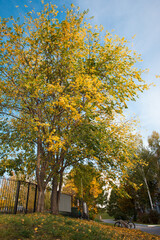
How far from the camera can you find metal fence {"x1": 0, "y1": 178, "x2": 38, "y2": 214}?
409 inches

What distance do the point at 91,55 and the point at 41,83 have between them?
Answer: 13.6 ft

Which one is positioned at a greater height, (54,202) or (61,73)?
(61,73)

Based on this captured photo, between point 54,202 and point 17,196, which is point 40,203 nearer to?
point 17,196

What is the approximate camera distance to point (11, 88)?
10.4m

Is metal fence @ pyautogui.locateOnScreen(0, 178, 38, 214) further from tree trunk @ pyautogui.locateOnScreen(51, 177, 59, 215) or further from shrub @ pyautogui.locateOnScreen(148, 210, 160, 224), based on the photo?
shrub @ pyautogui.locateOnScreen(148, 210, 160, 224)

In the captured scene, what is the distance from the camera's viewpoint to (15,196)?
11.1m

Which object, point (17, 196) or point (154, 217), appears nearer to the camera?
point (17, 196)

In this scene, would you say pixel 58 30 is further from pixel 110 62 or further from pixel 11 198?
pixel 11 198

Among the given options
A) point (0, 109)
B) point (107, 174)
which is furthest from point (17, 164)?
point (107, 174)

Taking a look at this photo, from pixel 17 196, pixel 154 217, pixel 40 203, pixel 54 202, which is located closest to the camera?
pixel 17 196

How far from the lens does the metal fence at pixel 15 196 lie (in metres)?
10.4

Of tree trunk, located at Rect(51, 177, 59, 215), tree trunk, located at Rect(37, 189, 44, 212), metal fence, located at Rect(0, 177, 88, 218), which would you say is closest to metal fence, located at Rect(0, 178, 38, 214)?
metal fence, located at Rect(0, 177, 88, 218)

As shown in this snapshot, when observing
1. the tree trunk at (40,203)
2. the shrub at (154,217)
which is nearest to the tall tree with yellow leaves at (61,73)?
the tree trunk at (40,203)

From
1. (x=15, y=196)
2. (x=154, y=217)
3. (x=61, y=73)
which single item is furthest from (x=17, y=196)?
(x=154, y=217)
